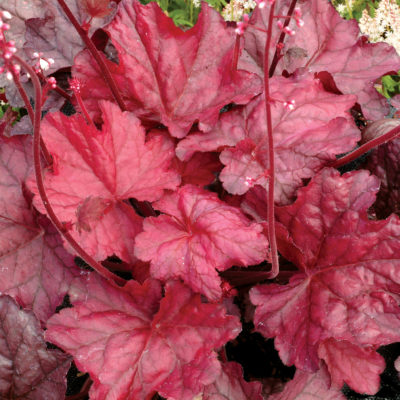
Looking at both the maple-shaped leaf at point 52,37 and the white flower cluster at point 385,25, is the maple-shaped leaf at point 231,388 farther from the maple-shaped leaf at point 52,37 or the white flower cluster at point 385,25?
the white flower cluster at point 385,25

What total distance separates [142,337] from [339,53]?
630 millimetres

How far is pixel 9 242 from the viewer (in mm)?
736

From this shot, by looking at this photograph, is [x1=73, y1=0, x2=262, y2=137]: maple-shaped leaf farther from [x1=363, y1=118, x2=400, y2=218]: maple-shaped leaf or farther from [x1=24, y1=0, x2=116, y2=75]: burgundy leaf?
[x1=363, y1=118, x2=400, y2=218]: maple-shaped leaf

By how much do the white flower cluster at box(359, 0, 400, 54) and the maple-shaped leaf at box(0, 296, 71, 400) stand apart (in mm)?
934

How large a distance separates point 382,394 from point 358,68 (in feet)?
2.02

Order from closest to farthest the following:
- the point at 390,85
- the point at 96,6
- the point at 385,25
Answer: the point at 96,6 → the point at 385,25 → the point at 390,85

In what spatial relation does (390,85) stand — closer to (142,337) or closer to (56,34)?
(56,34)

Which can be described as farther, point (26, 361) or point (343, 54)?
point (343, 54)

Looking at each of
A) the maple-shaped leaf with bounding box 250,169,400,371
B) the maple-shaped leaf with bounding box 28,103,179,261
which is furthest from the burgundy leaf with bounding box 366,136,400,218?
the maple-shaped leaf with bounding box 28,103,179,261

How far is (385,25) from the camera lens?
1133mm

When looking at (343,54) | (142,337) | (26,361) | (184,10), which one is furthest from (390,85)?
(26,361)

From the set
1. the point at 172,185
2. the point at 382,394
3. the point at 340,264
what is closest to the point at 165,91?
the point at 172,185

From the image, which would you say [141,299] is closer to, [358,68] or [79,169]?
[79,169]

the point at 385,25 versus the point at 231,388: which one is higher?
the point at 385,25
